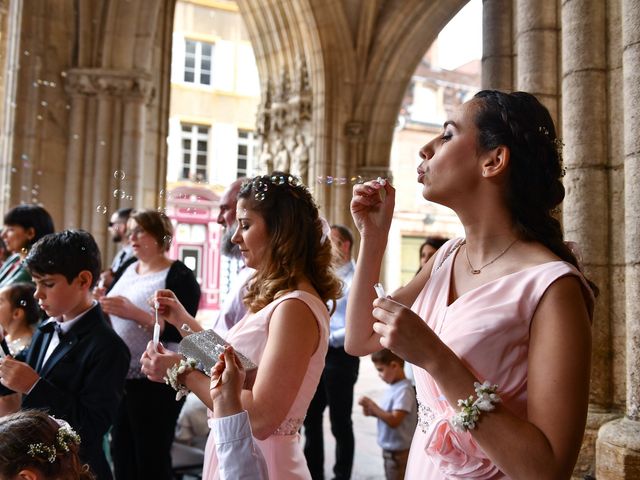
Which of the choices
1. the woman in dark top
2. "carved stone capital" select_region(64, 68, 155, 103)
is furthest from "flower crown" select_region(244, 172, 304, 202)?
"carved stone capital" select_region(64, 68, 155, 103)

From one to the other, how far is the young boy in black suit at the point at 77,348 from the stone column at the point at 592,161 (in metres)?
1.76

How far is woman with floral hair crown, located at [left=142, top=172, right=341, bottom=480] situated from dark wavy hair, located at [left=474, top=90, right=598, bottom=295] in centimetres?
64

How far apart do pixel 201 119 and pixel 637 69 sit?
62.5 feet

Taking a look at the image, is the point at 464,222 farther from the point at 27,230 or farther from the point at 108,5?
the point at 108,5

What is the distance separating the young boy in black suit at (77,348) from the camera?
2.12m

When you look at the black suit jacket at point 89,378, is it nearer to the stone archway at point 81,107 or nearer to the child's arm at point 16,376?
the child's arm at point 16,376

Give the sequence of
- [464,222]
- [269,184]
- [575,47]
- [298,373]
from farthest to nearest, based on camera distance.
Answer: [575,47], [269,184], [298,373], [464,222]

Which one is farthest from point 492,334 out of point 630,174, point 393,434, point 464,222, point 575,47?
point 393,434

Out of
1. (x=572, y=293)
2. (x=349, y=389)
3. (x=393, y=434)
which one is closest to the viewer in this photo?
(x=572, y=293)

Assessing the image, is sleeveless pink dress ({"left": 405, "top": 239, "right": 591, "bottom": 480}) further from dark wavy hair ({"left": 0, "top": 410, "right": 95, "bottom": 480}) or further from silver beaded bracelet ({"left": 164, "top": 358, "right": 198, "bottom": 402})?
dark wavy hair ({"left": 0, "top": 410, "right": 95, "bottom": 480})

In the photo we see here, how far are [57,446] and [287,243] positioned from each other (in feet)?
2.43

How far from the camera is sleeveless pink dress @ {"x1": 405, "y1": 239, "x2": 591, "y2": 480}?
1.13 meters

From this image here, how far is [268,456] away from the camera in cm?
170

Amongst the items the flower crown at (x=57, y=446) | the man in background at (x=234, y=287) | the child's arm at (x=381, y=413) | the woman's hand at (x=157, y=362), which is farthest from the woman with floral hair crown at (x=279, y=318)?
the child's arm at (x=381, y=413)
